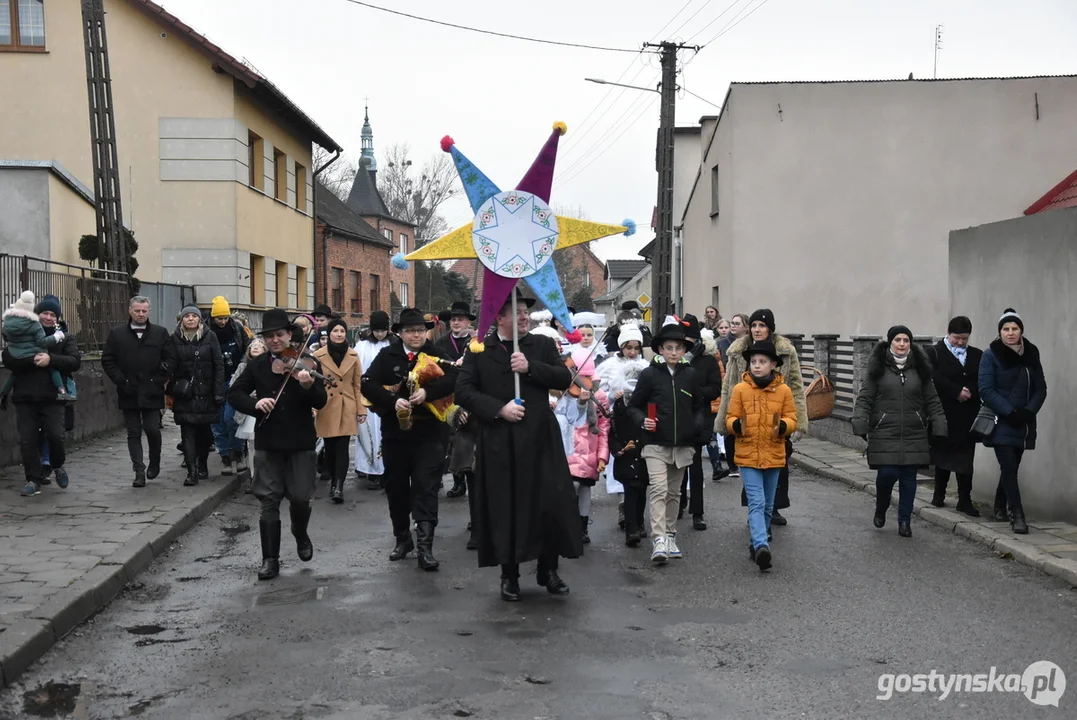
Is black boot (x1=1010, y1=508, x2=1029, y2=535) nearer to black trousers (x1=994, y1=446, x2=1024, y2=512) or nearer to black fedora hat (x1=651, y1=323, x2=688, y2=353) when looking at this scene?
black trousers (x1=994, y1=446, x2=1024, y2=512)

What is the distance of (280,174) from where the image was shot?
2984 cm

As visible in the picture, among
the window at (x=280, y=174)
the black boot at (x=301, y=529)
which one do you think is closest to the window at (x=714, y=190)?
the window at (x=280, y=174)

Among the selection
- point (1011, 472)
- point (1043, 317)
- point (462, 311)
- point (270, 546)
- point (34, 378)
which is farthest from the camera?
point (462, 311)

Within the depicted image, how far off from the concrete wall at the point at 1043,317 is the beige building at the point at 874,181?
1409 centimetres

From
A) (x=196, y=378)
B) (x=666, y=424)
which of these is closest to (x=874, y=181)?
(x=196, y=378)

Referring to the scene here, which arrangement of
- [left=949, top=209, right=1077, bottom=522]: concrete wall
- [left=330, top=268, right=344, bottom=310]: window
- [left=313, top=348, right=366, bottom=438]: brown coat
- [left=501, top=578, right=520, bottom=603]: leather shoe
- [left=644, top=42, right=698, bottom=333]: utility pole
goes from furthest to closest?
[left=330, top=268, right=344, bottom=310]: window
[left=644, top=42, right=698, bottom=333]: utility pole
[left=313, top=348, right=366, bottom=438]: brown coat
[left=949, top=209, right=1077, bottom=522]: concrete wall
[left=501, top=578, right=520, bottom=603]: leather shoe

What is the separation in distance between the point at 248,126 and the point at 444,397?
64.5ft

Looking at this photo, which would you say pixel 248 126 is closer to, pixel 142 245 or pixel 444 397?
pixel 142 245

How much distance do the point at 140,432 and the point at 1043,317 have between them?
28.0 ft

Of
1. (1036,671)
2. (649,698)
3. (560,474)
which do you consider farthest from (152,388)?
(1036,671)

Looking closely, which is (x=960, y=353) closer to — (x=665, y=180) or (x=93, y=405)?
(x=93, y=405)

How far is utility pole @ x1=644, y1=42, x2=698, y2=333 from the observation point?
83.0ft

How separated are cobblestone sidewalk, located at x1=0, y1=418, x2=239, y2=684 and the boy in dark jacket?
3690mm

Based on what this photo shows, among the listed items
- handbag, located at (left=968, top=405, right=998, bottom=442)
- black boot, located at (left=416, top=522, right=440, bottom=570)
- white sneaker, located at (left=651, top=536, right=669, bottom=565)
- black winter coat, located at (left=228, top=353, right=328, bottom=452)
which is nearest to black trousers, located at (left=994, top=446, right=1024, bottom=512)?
handbag, located at (left=968, top=405, right=998, bottom=442)
